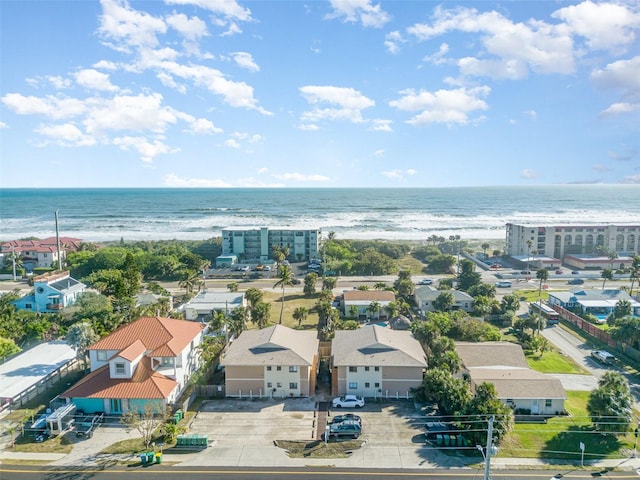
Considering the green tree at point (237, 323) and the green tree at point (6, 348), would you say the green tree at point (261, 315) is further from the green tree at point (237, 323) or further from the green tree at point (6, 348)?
the green tree at point (6, 348)

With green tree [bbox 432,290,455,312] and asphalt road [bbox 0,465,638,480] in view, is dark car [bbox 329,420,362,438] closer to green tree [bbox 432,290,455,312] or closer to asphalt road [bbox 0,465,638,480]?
asphalt road [bbox 0,465,638,480]

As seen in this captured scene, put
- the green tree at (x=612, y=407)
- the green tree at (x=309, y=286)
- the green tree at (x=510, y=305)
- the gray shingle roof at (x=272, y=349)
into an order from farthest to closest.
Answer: the green tree at (x=309, y=286)
the green tree at (x=510, y=305)
the gray shingle roof at (x=272, y=349)
the green tree at (x=612, y=407)

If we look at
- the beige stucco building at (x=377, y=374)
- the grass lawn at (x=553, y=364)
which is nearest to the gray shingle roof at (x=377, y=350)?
the beige stucco building at (x=377, y=374)

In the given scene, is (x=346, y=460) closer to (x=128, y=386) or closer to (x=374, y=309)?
(x=128, y=386)

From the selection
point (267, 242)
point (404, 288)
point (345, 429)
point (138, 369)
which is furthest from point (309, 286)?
point (345, 429)

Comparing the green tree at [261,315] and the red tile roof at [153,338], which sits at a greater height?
the red tile roof at [153,338]

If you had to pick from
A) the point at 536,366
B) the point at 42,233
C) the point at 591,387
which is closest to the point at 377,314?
the point at 536,366

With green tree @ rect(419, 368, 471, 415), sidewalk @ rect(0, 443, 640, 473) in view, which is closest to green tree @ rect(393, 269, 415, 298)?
green tree @ rect(419, 368, 471, 415)
